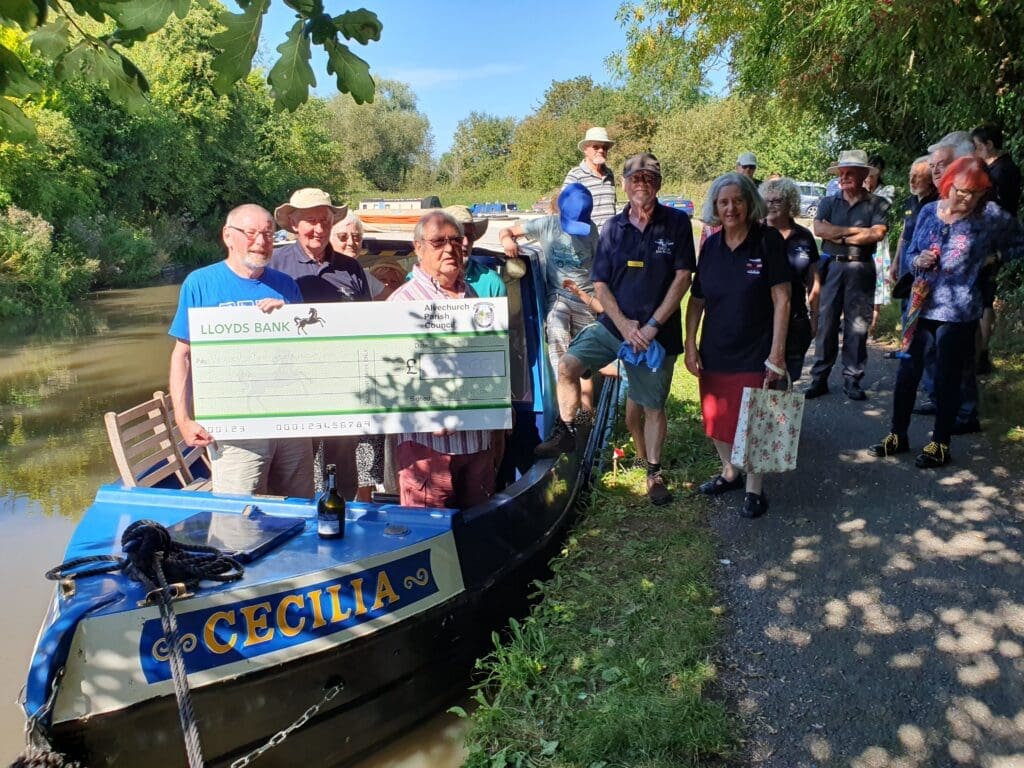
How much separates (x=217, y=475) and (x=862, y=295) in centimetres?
532

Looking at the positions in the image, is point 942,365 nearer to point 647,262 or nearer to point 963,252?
point 963,252

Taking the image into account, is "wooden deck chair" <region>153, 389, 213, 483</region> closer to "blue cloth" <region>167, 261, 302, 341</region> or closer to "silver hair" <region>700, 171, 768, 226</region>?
"blue cloth" <region>167, 261, 302, 341</region>

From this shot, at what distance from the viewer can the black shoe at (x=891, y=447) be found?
18.0ft

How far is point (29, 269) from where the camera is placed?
60.2 feet

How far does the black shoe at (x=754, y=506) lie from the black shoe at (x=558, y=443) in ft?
3.75

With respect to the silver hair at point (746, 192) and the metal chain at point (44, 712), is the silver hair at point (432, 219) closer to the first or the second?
the silver hair at point (746, 192)

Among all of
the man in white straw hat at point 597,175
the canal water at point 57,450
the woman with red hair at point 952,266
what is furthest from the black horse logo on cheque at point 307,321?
the woman with red hair at point 952,266

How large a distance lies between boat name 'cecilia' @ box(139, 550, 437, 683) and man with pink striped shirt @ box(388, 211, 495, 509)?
0.55 metres

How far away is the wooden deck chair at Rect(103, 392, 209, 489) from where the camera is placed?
4.25 meters

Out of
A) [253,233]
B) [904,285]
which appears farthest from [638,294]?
[253,233]

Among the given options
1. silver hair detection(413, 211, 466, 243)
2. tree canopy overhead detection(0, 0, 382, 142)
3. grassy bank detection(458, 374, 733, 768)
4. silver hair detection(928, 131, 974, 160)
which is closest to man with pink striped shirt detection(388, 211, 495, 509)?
silver hair detection(413, 211, 466, 243)

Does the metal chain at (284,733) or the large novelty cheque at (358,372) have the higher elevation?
the large novelty cheque at (358,372)

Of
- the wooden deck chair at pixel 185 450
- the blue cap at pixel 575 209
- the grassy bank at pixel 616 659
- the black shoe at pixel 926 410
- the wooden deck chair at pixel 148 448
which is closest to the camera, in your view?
the grassy bank at pixel 616 659

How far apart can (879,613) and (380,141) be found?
2682 inches
